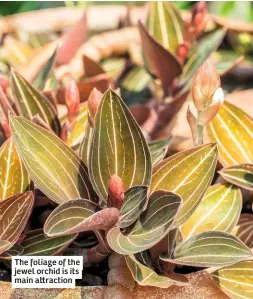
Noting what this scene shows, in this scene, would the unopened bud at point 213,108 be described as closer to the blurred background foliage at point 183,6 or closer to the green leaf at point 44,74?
the green leaf at point 44,74

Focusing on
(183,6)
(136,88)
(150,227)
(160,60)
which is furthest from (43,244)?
(183,6)

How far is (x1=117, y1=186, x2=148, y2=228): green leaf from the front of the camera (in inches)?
25.8

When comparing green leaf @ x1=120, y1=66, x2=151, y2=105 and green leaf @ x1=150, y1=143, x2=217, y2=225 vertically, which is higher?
green leaf @ x1=150, y1=143, x2=217, y2=225

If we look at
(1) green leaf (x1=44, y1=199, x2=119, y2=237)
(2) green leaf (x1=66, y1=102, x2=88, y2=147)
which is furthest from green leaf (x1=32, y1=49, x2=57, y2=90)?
(1) green leaf (x1=44, y1=199, x2=119, y2=237)

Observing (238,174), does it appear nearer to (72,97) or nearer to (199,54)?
(72,97)

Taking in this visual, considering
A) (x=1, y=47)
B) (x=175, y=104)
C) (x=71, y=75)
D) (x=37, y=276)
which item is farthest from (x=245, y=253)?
(x=1, y=47)

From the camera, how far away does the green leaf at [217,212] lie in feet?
2.47

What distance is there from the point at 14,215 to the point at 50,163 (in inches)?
2.6

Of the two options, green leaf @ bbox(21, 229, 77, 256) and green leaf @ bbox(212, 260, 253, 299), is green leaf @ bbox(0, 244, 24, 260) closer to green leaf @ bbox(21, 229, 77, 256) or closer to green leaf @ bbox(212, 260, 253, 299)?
green leaf @ bbox(21, 229, 77, 256)

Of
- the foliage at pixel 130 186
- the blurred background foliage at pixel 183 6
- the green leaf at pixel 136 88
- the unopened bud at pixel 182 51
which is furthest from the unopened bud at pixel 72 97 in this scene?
the blurred background foliage at pixel 183 6

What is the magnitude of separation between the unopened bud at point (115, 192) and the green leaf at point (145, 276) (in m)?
0.05

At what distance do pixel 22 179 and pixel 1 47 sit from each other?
0.56 meters

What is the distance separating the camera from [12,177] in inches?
28.7

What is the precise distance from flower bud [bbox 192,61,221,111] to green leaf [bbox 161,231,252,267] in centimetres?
13
